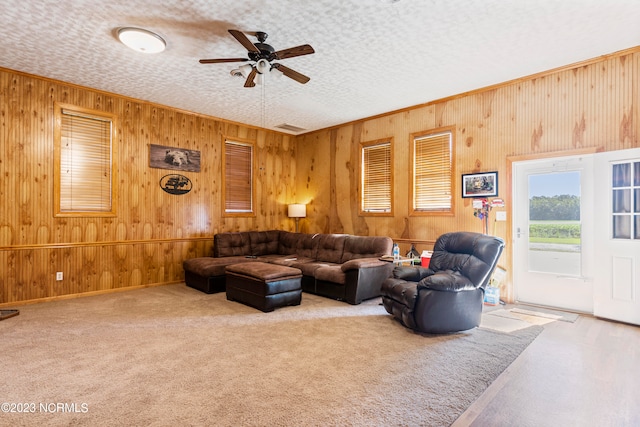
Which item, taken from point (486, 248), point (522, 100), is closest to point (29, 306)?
point (486, 248)

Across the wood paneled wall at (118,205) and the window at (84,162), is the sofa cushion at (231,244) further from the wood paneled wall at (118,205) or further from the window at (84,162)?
the window at (84,162)

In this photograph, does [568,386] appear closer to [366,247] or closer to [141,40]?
[366,247]

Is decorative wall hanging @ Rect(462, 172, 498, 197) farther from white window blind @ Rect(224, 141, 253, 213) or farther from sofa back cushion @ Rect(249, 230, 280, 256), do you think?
white window blind @ Rect(224, 141, 253, 213)

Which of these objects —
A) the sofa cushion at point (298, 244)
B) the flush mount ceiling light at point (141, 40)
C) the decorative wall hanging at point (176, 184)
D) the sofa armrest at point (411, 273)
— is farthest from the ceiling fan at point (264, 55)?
the sofa cushion at point (298, 244)

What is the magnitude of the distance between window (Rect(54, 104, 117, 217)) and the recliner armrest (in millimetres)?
4886

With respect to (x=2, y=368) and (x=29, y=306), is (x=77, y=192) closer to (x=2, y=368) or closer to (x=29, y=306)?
(x=29, y=306)

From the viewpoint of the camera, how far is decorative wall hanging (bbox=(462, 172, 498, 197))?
15.7 feet

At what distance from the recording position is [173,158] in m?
5.92

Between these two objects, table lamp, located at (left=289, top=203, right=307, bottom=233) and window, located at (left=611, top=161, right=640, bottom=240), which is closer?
window, located at (left=611, top=161, right=640, bottom=240)

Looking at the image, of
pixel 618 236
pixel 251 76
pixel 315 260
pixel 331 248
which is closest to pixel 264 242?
pixel 315 260

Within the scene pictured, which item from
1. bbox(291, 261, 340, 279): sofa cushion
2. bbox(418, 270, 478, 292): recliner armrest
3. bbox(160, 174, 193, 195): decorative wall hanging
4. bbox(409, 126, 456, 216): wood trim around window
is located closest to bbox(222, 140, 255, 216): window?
bbox(160, 174, 193, 195): decorative wall hanging

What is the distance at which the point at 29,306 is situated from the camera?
14.3 feet

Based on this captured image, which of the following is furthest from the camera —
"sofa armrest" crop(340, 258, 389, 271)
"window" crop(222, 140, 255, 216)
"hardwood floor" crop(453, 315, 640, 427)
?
"window" crop(222, 140, 255, 216)

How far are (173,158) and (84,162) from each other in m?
1.34
